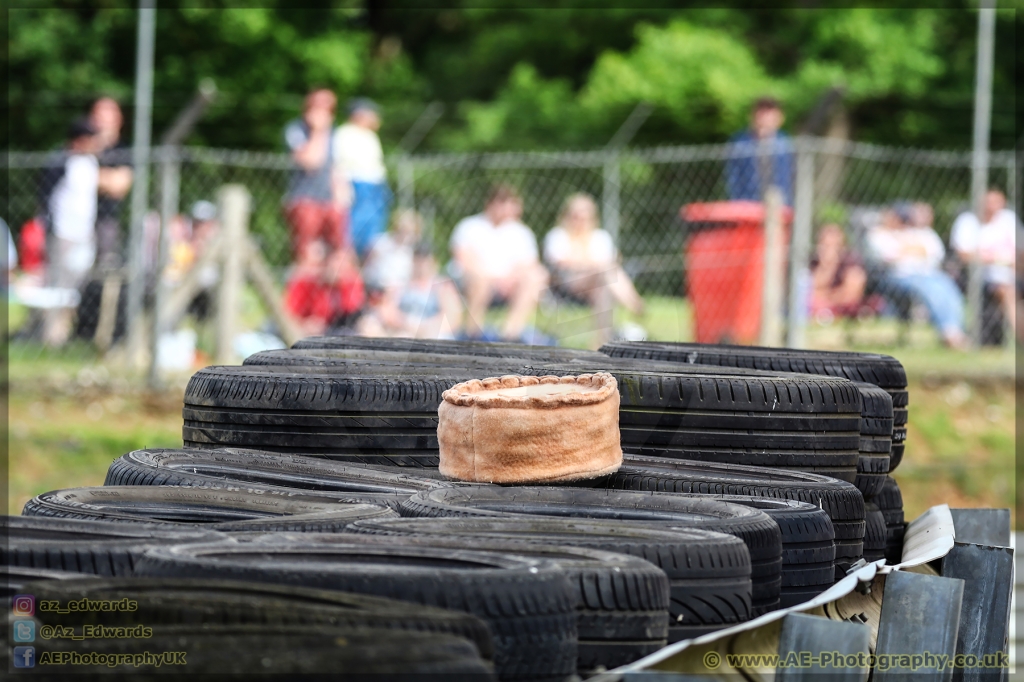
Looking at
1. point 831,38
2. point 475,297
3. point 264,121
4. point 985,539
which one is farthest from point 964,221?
point 264,121

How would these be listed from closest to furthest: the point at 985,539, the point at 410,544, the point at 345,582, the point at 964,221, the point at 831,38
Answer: the point at 345,582
the point at 410,544
the point at 985,539
the point at 964,221
the point at 831,38

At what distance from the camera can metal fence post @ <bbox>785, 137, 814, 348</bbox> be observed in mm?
9547

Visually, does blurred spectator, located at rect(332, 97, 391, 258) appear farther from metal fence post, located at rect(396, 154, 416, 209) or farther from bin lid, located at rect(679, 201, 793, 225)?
bin lid, located at rect(679, 201, 793, 225)

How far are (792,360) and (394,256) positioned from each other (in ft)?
22.1

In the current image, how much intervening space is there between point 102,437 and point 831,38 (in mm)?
18700

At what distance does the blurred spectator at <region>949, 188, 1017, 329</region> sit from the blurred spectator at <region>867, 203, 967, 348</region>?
22 centimetres

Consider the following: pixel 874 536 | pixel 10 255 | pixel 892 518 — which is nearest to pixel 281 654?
pixel 874 536

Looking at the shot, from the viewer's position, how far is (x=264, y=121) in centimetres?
2409

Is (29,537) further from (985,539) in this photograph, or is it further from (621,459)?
(985,539)

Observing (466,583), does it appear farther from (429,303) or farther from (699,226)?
(699,226)

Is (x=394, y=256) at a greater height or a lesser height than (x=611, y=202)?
lesser

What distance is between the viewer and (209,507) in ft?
9.64

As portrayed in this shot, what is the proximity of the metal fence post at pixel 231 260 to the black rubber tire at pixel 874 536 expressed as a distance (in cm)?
644

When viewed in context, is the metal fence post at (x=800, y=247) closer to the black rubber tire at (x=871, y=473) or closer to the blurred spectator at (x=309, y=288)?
the blurred spectator at (x=309, y=288)
